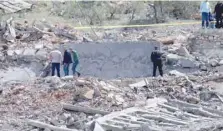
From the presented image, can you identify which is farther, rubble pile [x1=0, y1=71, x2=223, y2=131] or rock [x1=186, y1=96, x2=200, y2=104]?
rock [x1=186, y1=96, x2=200, y2=104]

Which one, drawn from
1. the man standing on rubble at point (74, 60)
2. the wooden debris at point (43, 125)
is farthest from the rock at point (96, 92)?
the man standing on rubble at point (74, 60)

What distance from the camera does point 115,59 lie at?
82.5 feet

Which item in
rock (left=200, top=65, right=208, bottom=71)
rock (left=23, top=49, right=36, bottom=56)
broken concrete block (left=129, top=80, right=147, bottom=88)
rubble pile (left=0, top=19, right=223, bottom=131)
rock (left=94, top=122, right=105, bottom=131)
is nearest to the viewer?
rock (left=94, top=122, right=105, bottom=131)

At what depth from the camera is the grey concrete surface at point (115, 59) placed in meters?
24.5

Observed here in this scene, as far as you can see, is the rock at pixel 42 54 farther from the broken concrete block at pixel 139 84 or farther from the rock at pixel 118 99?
the rock at pixel 118 99

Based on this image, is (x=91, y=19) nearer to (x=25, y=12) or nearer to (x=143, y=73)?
(x=25, y=12)

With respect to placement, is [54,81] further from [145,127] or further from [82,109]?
[145,127]

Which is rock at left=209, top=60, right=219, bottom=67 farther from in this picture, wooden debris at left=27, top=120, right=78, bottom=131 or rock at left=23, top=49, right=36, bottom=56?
wooden debris at left=27, top=120, right=78, bottom=131

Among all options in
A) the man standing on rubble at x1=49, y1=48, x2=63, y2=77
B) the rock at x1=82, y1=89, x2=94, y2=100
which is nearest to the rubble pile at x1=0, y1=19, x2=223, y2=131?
the rock at x1=82, y1=89, x2=94, y2=100

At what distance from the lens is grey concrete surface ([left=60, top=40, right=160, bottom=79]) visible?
80.5 ft

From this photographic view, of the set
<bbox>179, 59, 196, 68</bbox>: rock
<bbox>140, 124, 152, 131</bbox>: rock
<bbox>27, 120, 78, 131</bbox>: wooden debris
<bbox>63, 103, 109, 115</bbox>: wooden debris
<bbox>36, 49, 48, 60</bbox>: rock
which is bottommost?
<bbox>27, 120, 78, 131</bbox>: wooden debris

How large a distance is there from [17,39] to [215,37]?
24.3ft

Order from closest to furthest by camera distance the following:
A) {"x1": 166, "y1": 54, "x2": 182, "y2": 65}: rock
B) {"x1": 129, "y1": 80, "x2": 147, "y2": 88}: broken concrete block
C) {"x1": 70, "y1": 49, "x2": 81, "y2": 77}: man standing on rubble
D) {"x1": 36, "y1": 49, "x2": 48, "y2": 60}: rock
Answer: {"x1": 129, "y1": 80, "x2": 147, "y2": 88}: broken concrete block → {"x1": 70, "y1": 49, "x2": 81, "y2": 77}: man standing on rubble → {"x1": 166, "y1": 54, "x2": 182, "y2": 65}: rock → {"x1": 36, "y1": 49, "x2": 48, "y2": 60}: rock

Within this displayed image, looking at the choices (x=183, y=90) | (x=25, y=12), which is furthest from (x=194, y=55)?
(x=25, y=12)
